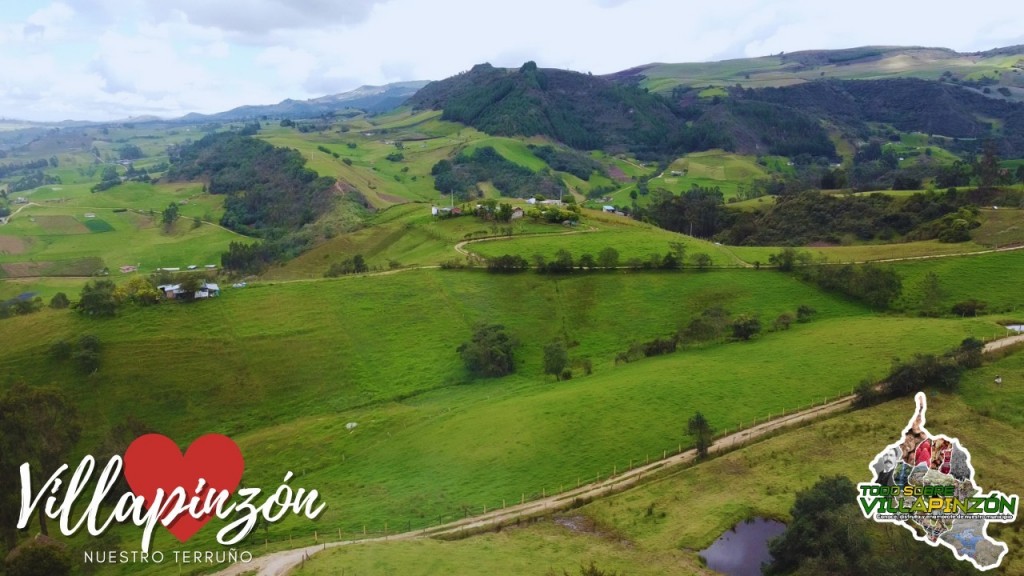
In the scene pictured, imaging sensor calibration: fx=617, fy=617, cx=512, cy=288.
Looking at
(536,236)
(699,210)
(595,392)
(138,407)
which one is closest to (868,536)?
(595,392)

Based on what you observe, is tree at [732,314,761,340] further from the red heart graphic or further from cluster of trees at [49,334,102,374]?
cluster of trees at [49,334,102,374]

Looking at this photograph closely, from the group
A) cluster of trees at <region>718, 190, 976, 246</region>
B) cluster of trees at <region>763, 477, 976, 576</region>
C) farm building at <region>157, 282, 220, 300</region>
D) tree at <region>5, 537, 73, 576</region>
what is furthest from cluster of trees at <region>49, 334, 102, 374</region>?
cluster of trees at <region>718, 190, 976, 246</region>

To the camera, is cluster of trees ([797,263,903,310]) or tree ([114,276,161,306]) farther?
tree ([114,276,161,306])

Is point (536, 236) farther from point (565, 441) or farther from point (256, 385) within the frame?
point (565, 441)

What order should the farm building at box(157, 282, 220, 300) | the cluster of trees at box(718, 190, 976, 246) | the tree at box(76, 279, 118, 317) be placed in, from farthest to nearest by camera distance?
the cluster of trees at box(718, 190, 976, 246), the farm building at box(157, 282, 220, 300), the tree at box(76, 279, 118, 317)

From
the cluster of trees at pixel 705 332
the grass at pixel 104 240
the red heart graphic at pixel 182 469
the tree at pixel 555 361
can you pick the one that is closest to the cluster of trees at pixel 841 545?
the red heart graphic at pixel 182 469

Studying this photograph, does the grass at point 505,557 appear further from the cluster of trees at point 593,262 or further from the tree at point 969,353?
the cluster of trees at point 593,262
